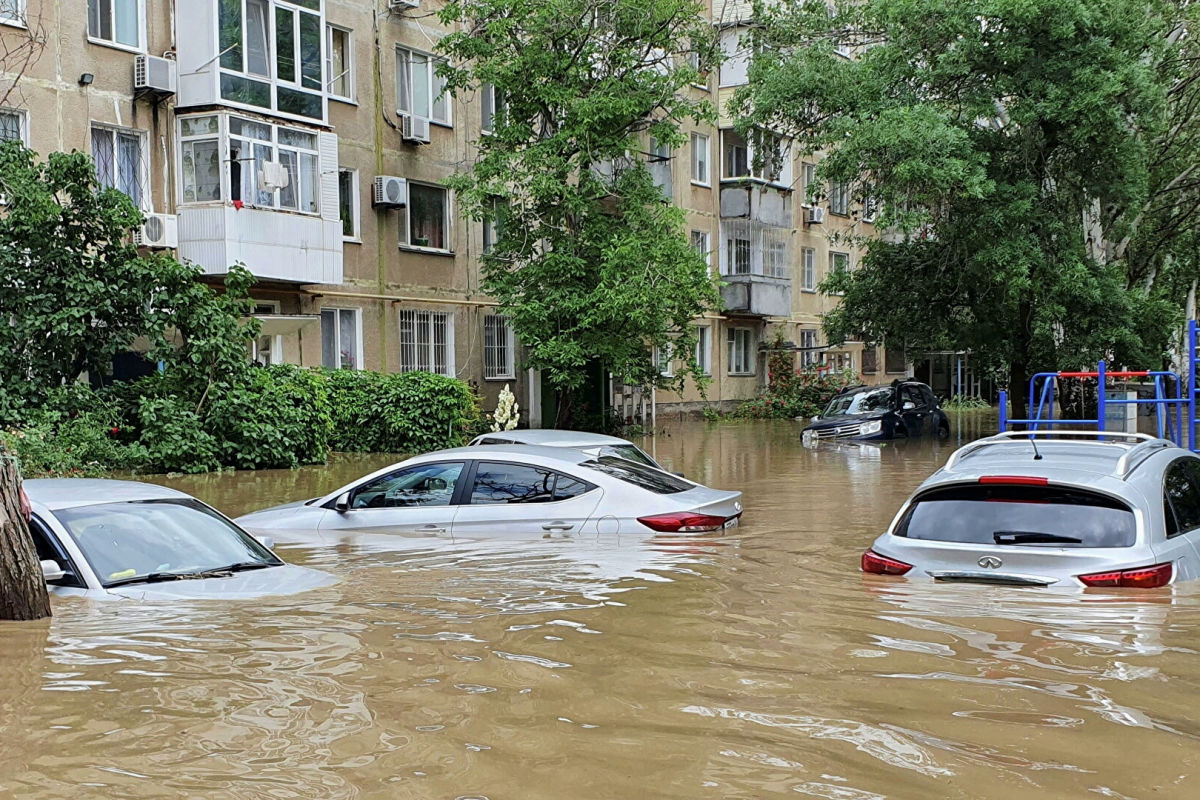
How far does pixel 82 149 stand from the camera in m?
21.8

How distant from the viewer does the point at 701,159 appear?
39.5 meters

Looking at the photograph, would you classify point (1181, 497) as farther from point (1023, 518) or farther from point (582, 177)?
point (582, 177)

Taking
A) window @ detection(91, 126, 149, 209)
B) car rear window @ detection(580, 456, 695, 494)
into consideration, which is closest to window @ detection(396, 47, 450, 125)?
window @ detection(91, 126, 149, 209)

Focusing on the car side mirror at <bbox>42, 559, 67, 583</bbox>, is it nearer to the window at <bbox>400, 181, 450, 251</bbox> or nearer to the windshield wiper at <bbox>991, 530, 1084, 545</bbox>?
the windshield wiper at <bbox>991, 530, 1084, 545</bbox>

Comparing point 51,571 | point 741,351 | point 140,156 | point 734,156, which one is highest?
point 734,156

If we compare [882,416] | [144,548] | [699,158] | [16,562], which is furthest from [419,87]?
[16,562]

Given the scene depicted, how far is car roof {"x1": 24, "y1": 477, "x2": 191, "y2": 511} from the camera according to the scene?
7.29m

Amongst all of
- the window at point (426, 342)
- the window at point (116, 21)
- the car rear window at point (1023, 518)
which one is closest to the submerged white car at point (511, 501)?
the car rear window at point (1023, 518)

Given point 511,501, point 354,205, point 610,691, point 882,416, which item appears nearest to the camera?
point 610,691

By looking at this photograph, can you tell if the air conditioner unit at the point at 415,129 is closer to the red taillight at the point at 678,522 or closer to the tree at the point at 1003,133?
the tree at the point at 1003,133

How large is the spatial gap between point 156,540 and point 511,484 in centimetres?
359

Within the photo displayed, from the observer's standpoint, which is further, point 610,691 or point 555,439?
point 555,439

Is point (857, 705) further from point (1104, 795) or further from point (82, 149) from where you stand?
point (82, 149)

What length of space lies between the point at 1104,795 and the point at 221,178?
2152 cm
